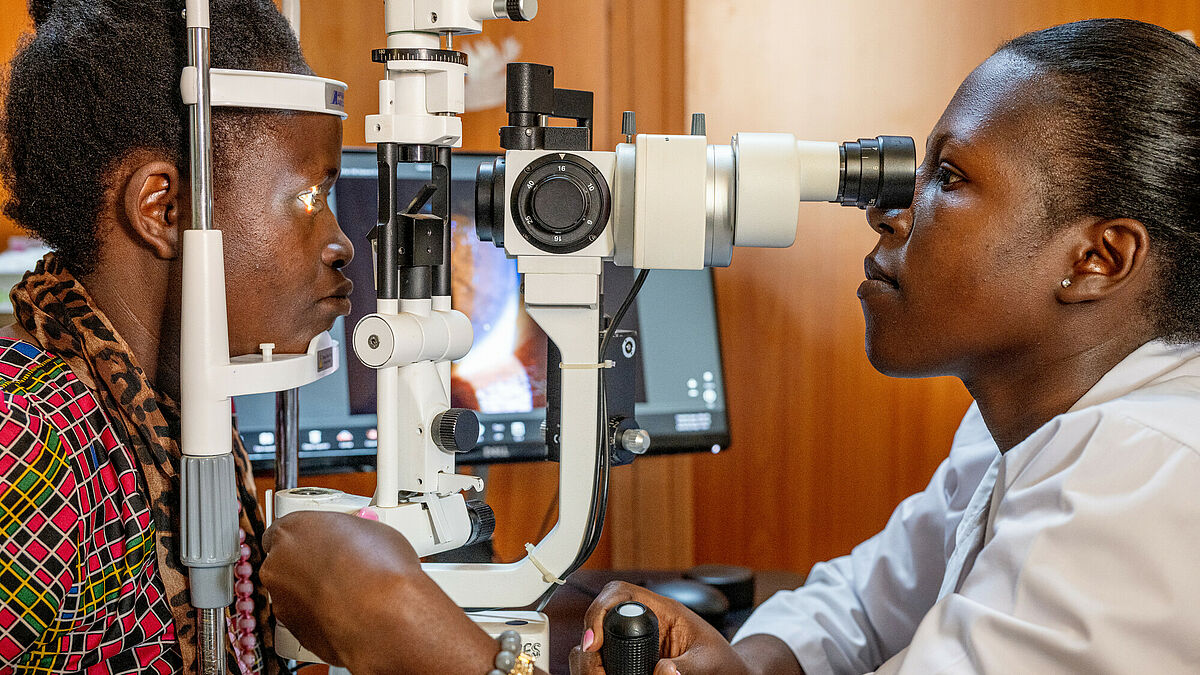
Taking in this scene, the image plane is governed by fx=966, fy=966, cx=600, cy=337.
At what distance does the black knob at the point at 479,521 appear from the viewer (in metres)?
0.80

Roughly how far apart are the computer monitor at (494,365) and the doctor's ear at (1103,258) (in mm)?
570

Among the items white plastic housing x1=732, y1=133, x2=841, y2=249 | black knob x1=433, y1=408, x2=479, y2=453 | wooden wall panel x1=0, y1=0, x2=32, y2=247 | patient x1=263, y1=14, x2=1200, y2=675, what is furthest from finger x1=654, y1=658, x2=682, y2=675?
wooden wall panel x1=0, y1=0, x2=32, y2=247

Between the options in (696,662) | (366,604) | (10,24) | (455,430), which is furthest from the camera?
(10,24)

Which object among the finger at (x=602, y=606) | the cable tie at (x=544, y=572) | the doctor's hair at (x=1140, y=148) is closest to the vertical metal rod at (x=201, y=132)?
the cable tie at (x=544, y=572)

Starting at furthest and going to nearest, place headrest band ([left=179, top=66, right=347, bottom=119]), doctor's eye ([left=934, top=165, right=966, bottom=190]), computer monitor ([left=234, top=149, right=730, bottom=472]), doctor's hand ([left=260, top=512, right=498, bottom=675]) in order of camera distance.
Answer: computer monitor ([left=234, top=149, right=730, bottom=472]) < doctor's eye ([left=934, top=165, right=966, bottom=190]) < headrest band ([left=179, top=66, right=347, bottom=119]) < doctor's hand ([left=260, top=512, right=498, bottom=675])

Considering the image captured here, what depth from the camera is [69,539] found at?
2.35ft

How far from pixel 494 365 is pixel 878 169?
2.34 feet

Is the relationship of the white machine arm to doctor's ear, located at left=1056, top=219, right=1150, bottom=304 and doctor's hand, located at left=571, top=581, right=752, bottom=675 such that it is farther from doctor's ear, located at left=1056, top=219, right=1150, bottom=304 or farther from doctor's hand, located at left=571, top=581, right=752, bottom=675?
doctor's ear, located at left=1056, top=219, right=1150, bottom=304

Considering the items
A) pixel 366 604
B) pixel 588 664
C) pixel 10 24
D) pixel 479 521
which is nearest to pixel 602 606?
pixel 588 664

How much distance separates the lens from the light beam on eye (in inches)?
34.8

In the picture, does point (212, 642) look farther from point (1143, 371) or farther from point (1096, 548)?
point (1143, 371)

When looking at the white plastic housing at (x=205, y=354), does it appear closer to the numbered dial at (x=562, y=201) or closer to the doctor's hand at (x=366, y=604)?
the doctor's hand at (x=366, y=604)

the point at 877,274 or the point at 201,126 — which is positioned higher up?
the point at 201,126

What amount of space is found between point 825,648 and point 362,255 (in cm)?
78
